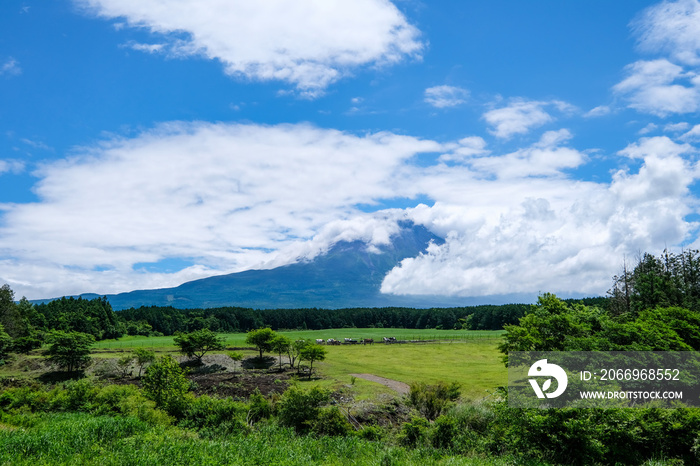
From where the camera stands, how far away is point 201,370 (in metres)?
48.8

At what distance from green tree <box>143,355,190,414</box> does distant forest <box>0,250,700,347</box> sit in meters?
18.1

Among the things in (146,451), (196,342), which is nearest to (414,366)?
(196,342)

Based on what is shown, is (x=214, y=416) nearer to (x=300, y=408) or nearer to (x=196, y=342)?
(x=300, y=408)

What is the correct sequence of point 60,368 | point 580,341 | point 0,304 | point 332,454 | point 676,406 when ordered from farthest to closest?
point 0,304 → point 60,368 → point 580,341 → point 676,406 → point 332,454

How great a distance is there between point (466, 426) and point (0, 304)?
83007 mm

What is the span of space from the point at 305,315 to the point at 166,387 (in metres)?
128

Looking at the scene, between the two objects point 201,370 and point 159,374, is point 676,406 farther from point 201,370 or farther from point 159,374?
point 201,370

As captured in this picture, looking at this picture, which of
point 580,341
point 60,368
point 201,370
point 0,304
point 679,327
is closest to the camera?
point 580,341

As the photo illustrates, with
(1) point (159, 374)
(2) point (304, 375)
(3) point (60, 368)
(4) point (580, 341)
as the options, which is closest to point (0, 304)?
(3) point (60, 368)

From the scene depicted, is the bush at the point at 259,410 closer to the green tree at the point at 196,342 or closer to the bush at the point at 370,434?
the bush at the point at 370,434
